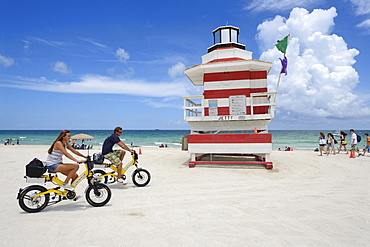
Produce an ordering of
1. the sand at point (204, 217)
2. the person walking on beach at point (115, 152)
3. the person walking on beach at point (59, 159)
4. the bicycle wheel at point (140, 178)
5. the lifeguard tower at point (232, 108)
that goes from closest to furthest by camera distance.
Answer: the sand at point (204, 217) → the person walking on beach at point (59, 159) → the person walking on beach at point (115, 152) → the bicycle wheel at point (140, 178) → the lifeguard tower at point (232, 108)

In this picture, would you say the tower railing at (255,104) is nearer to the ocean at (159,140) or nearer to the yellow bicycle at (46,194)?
the yellow bicycle at (46,194)

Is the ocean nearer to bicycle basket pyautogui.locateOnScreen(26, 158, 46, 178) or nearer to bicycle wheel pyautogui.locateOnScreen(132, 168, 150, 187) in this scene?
bicycle wheel pyautogui.locateOnScreen(132, 168, 150, 187)

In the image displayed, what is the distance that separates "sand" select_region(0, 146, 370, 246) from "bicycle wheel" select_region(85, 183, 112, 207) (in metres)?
0.15

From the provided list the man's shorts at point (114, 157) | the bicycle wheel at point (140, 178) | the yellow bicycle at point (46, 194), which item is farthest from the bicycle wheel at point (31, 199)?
the bicycle wheel at point (140, 178)

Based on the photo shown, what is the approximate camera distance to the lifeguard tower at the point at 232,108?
11094 mm

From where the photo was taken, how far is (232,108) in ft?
38.1

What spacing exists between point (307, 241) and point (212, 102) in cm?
872

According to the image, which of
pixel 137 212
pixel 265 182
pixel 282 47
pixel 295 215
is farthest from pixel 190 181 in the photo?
pixel 282 47

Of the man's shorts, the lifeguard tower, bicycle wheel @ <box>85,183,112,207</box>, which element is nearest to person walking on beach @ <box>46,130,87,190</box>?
bicycle wheel @ <box>85,183,112,207</box>

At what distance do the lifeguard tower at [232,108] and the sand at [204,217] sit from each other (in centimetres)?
297

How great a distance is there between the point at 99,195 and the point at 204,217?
2563 mm

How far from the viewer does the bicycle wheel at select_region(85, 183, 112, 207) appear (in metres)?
5.62

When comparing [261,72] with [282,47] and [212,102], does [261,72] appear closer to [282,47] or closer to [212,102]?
[282,47]

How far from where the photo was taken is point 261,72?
39.5ft
